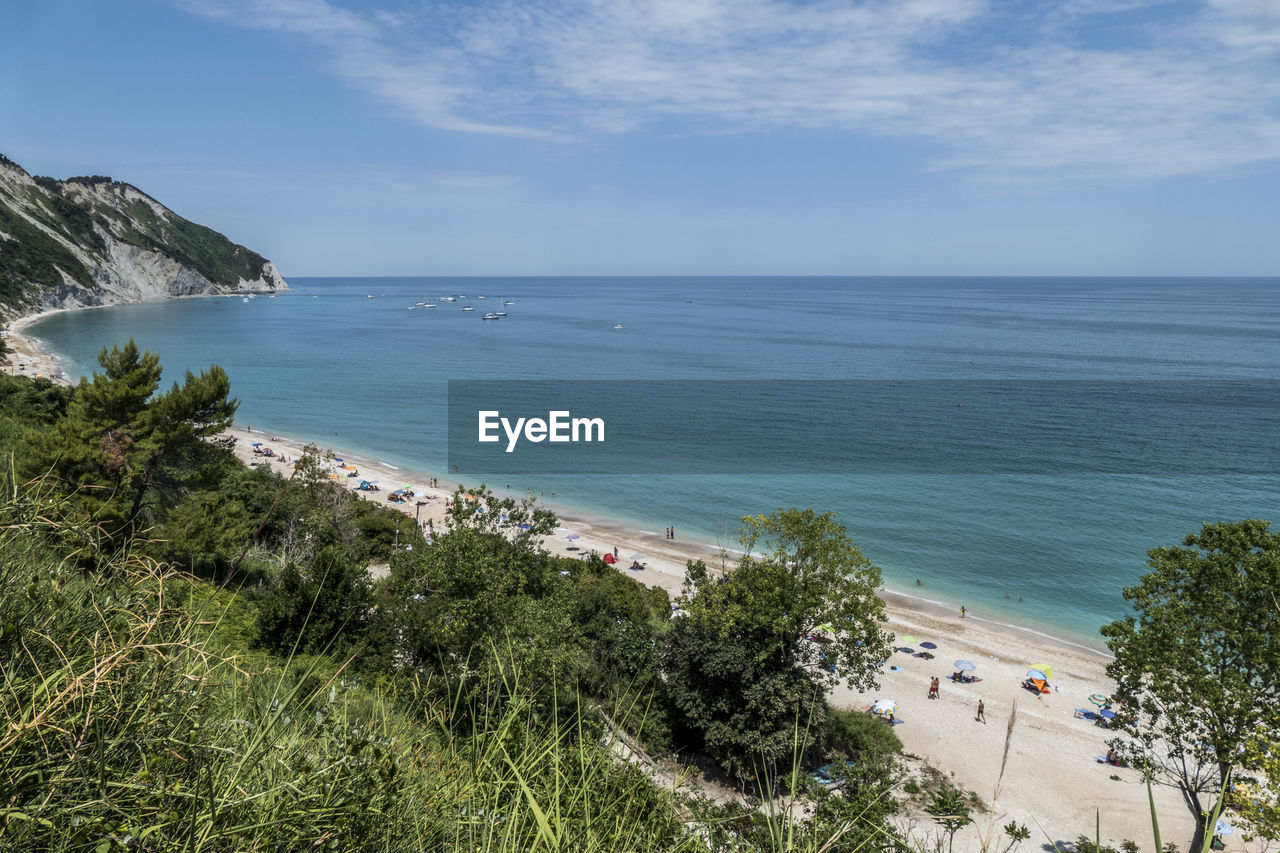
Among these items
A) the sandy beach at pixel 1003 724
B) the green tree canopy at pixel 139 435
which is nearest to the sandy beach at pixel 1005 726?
the sandy beach at pixel 1003 724

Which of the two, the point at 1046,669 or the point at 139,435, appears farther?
the point at 1046,669

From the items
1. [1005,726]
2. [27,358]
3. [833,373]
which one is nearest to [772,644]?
[1005,726]

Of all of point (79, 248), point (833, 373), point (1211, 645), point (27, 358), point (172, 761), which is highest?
point (79, 248)

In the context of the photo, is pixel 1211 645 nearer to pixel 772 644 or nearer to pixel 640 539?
pixel 772 644

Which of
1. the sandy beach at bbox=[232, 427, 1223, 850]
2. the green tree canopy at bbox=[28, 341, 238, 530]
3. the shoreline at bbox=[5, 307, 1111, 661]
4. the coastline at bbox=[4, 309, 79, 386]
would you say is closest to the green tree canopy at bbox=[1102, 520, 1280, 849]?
the sandy beach at bbox=[232, 427, 1223, 850]

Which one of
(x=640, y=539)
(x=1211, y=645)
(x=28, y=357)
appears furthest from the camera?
(x=28, y=357)

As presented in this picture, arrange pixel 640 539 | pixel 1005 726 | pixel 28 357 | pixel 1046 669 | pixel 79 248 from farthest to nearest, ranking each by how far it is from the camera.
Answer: pixel 79 248 → pixel 28 357 → pixel 640 539 → pixel 1046 669 → pixel 1005 726

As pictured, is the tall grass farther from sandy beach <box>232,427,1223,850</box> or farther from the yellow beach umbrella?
the yellow beach umbrella
